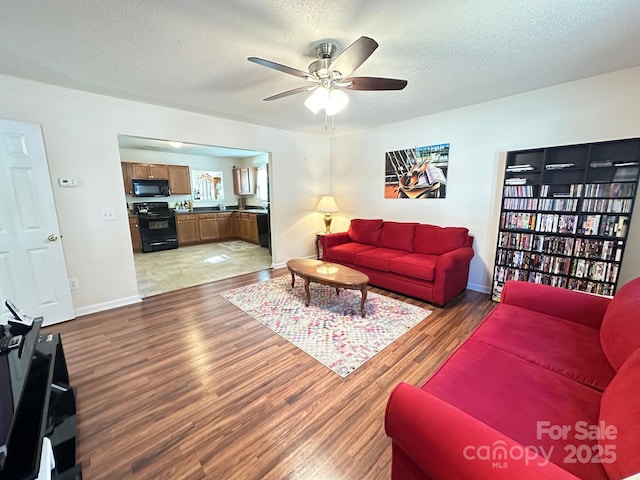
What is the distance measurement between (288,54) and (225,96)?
3.92 feet

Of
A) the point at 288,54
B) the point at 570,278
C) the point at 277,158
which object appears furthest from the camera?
the point at 277,158

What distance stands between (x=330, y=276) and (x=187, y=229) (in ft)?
17.3

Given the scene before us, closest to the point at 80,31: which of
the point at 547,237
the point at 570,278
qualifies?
the point at 547,237

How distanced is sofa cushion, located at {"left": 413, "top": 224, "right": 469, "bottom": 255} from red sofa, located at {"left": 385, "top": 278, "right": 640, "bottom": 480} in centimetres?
163

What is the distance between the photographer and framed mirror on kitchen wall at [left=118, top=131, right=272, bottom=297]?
515 cm

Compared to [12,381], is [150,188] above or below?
above

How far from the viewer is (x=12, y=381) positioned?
3.47 ft

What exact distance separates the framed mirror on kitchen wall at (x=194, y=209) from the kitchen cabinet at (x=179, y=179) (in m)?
0.02

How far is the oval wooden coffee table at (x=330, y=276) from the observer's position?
2.75 metres

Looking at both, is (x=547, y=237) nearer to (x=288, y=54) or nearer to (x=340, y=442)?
(x=340, y=442)

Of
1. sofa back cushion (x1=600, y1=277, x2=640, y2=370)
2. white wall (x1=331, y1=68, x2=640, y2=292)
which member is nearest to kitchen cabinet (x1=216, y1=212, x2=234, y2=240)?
white wall (x1=331, y1=68, x2=640, y2=292)

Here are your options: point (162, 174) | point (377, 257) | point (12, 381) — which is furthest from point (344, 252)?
point (162, 174)

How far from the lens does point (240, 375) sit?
1984 millimetres

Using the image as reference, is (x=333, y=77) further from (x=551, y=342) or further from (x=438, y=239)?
(x=438, y=239)
